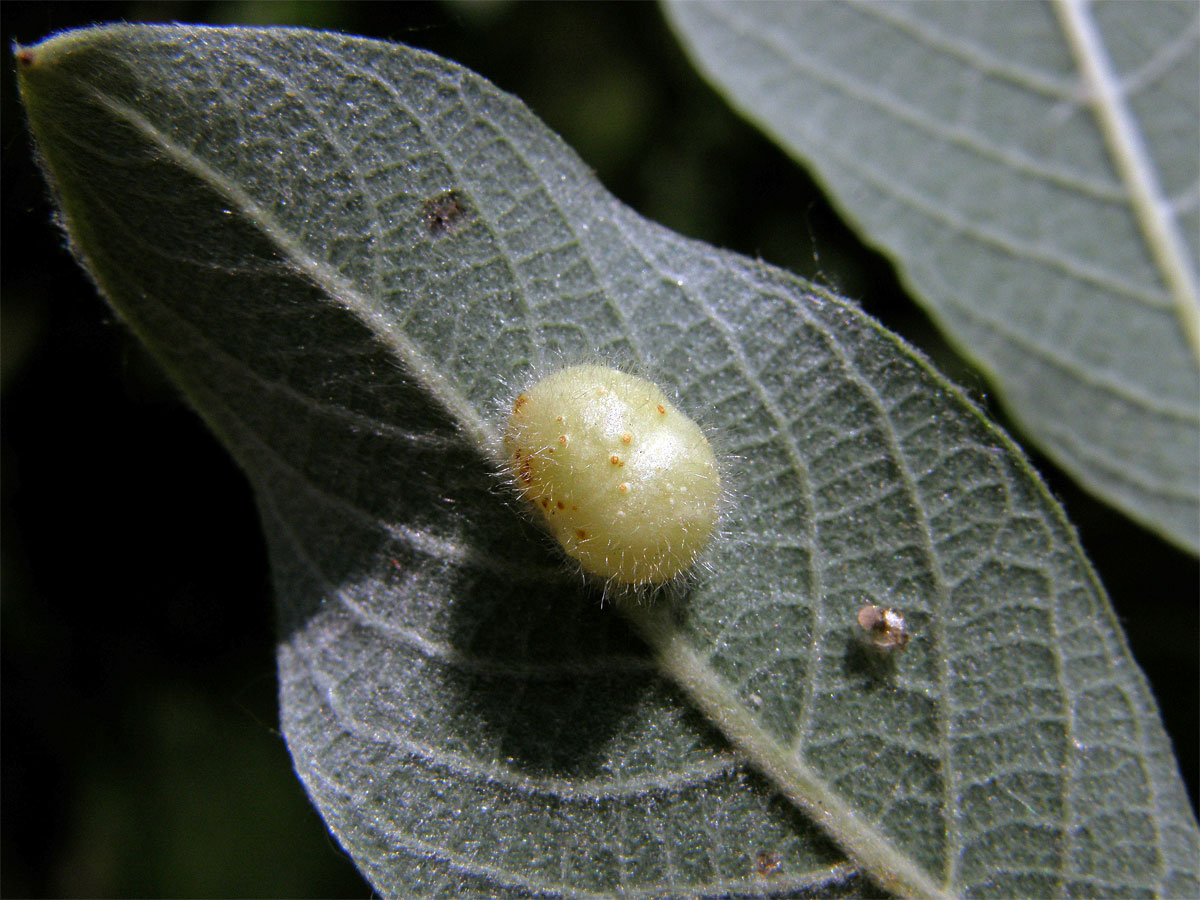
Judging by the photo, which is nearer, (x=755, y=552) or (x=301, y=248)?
(x=301, y=248)

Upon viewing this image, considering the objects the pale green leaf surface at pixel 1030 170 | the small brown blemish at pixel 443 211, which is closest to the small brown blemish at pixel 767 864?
the pale green leaf surface at pixel 1030 170

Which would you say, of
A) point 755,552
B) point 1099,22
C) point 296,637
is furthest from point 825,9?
point 296,637

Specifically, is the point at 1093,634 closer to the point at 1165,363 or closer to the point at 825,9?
the point at 1165,363

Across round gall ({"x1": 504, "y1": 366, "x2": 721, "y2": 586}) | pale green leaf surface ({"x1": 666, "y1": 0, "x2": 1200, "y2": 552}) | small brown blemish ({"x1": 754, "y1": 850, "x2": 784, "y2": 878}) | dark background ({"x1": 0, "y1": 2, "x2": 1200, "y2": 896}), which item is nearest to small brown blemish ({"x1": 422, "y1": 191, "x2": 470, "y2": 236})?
round gall ({"x1": 504, "y1": 366, "x2": 721, "y2": 586})

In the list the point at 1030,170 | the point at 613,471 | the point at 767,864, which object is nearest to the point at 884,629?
the point at 767,864

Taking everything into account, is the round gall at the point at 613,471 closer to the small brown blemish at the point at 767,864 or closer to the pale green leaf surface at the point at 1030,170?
the small brown blemish at the point at 767,864

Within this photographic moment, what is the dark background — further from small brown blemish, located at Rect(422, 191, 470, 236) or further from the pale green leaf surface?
small brown blemish, located at Rect(422, 191, 470, 236)
